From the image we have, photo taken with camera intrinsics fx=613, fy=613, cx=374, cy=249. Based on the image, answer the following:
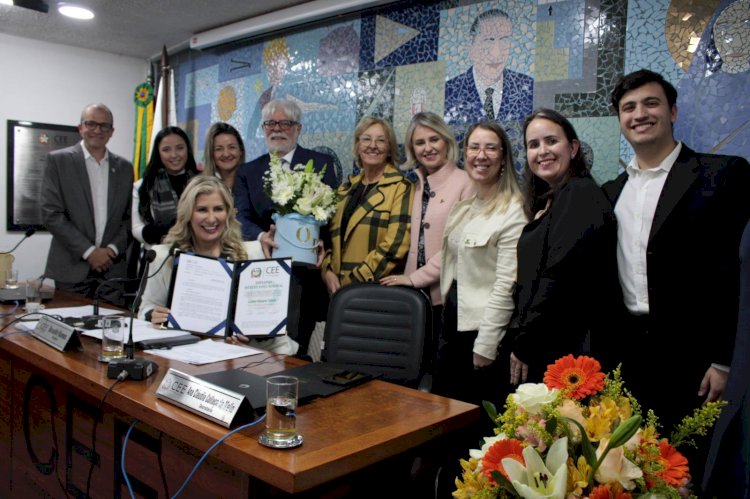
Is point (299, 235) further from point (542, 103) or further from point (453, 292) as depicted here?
point (542, 103)

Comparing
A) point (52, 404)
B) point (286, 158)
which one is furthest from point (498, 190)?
point (52, 404)

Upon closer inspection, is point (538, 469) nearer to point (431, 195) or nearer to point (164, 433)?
point (164, 433)

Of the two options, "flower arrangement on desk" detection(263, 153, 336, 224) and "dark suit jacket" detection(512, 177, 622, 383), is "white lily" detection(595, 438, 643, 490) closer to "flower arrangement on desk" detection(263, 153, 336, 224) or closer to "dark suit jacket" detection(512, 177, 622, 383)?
"dark suit jacket" detection(512, 177, 622, 383)

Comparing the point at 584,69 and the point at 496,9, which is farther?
the point at 496,9

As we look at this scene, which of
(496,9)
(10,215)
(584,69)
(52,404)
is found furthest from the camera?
(10,215)

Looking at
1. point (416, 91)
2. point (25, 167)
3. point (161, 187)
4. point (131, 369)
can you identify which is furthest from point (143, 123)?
point (131, 369)

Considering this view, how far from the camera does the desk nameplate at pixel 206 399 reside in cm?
144

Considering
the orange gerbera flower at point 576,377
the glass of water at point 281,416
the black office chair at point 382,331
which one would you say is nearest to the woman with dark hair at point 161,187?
the black office chair at point 382,331

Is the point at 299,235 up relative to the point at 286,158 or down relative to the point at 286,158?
down

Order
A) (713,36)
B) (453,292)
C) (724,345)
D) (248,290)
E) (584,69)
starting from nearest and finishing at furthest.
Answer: (724,345)
(248,290)
(713,36)
(453,292)
(584,69)

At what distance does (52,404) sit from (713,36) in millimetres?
2912

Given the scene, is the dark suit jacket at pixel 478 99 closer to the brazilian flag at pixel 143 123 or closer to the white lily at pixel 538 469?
the white lily at pixel 538 469

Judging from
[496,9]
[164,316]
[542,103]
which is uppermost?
[496,9]

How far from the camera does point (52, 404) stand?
216 cm
